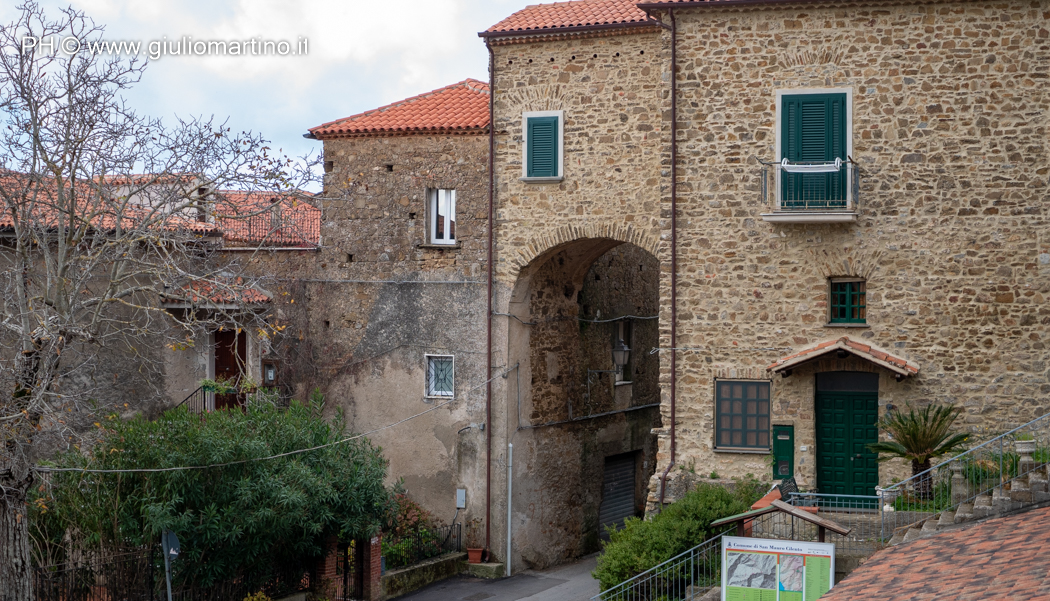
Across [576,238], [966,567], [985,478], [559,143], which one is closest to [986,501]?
[985,478]

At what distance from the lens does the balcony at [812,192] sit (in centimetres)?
1830

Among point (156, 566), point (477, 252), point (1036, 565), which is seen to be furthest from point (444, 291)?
point (1036, 565)

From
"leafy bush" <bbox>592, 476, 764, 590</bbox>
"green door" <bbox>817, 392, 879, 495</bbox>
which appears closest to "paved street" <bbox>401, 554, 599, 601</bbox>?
"leafy bush" <bbox>592, 476, 764, 590</bbox>

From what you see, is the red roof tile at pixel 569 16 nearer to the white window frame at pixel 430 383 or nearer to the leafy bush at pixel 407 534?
the white window frame at pixel 430 383

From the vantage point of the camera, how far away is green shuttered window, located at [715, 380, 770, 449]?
62.8ft

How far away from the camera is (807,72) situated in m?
18.8

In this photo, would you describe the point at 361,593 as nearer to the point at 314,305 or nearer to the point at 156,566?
the point at 156,566

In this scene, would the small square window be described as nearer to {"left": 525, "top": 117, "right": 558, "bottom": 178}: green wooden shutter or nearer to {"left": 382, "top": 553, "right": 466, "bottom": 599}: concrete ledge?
{"left": 525, "top": 117, "right": 558, "bottom": 178}: green wooden shutter

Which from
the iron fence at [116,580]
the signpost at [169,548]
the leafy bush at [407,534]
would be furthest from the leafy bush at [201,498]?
the leafy bush at [407,534]

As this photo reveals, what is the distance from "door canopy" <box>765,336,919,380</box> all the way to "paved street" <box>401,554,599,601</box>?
5763mm

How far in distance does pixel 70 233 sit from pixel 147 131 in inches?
68.3

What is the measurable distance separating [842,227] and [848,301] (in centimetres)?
125

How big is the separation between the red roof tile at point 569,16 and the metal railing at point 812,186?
4261 millimetres

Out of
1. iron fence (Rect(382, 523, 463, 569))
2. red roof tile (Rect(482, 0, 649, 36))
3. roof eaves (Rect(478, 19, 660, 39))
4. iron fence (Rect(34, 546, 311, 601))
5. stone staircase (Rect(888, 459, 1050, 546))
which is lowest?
iron fence (Rect(382, 523, 463, 569))
